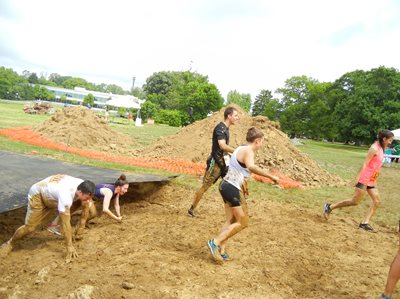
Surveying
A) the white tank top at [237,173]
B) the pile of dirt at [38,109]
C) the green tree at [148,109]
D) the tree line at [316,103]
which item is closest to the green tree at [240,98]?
the tree line at [316,103]

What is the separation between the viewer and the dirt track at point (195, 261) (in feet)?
13.0

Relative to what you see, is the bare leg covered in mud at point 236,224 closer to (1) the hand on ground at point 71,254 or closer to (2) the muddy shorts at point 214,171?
(2) the muddy shorts at point 214,171

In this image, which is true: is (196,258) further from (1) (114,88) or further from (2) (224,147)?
(1) (114,88)

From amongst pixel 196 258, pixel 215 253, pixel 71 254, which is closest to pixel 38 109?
pixel 71 254

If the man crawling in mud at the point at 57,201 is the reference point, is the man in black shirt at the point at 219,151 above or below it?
above

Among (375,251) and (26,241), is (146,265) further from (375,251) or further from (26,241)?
(375,251)

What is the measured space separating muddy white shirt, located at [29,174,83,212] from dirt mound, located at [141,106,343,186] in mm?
8143

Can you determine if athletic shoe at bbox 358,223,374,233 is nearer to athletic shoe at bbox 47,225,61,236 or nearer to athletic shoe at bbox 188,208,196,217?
athletic shoe at bbox 188,208,196,217

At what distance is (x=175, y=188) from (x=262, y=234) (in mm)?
3248

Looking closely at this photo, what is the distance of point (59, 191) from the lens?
466cm

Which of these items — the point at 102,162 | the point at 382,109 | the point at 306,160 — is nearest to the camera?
the point at 102,162

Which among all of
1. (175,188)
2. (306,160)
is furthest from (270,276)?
(306,160)

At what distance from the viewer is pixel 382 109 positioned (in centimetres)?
3947

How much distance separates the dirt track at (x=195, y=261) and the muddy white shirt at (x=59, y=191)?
2.41 feet
